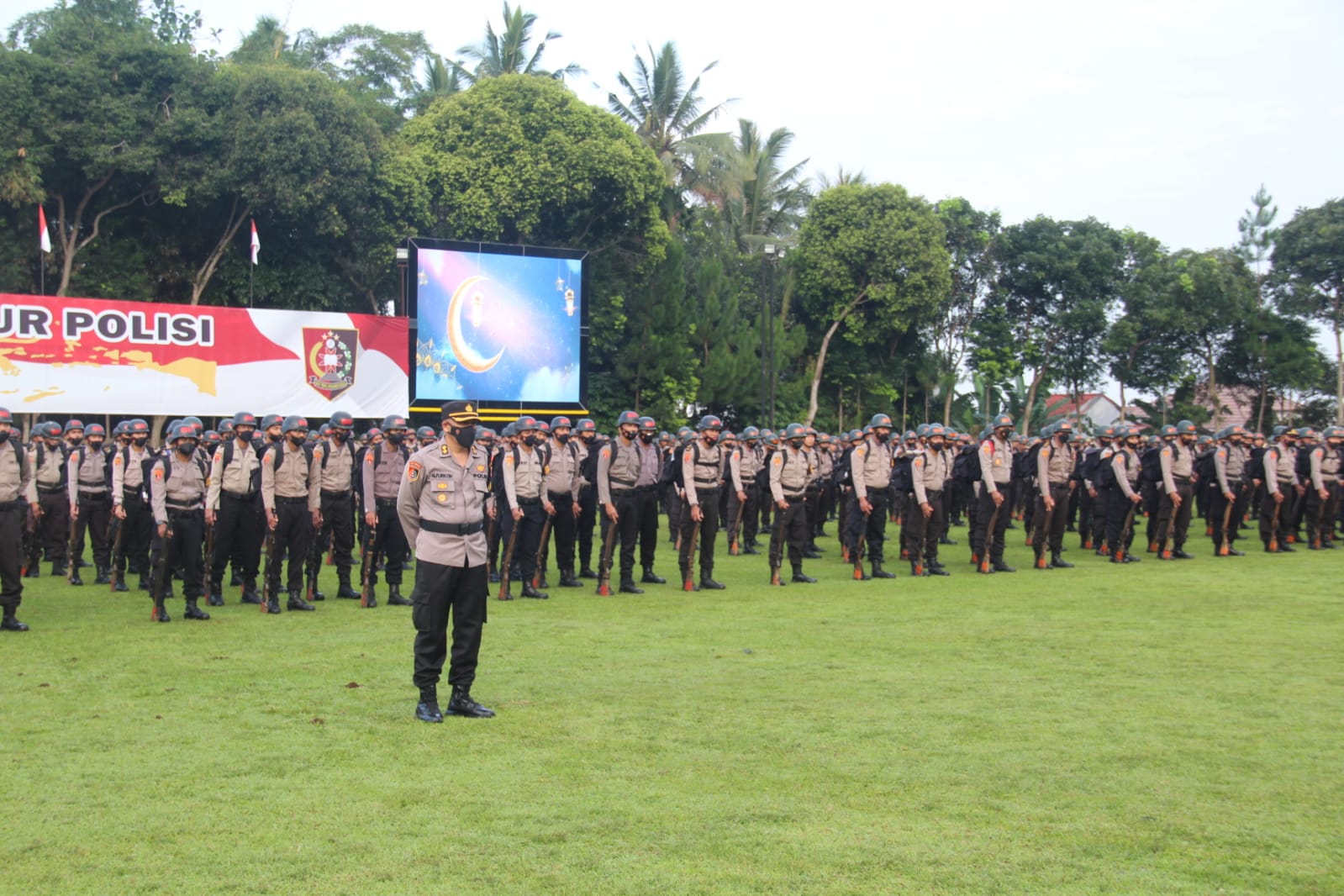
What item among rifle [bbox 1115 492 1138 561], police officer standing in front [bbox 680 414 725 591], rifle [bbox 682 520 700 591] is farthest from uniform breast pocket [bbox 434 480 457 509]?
rifle [bbox 1115 492 1138 561]

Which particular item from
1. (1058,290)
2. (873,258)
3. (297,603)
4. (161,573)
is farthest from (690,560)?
(1058,290)

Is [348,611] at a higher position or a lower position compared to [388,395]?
lower

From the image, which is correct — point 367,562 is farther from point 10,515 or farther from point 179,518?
point 10,515

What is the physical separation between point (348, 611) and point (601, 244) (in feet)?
72.9

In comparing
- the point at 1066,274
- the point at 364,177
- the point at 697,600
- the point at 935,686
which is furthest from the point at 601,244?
the point at 935,686

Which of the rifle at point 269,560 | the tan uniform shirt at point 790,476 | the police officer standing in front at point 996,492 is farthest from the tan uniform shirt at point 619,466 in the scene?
the police officer standing in front at point 996,492

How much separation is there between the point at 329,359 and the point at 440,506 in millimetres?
18711

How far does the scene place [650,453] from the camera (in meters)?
13.8

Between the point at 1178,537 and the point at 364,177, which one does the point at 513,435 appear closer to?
the point at 1178,537

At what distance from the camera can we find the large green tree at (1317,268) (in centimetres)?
3809

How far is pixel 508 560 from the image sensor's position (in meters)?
13.1

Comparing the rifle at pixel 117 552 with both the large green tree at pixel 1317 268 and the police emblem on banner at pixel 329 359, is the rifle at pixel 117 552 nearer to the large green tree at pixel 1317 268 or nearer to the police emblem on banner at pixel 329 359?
the police emblem on banner at pixel 329 359

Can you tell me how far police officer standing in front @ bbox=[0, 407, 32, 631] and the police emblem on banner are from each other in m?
14.0

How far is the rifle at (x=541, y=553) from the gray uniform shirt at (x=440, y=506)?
6.29m
